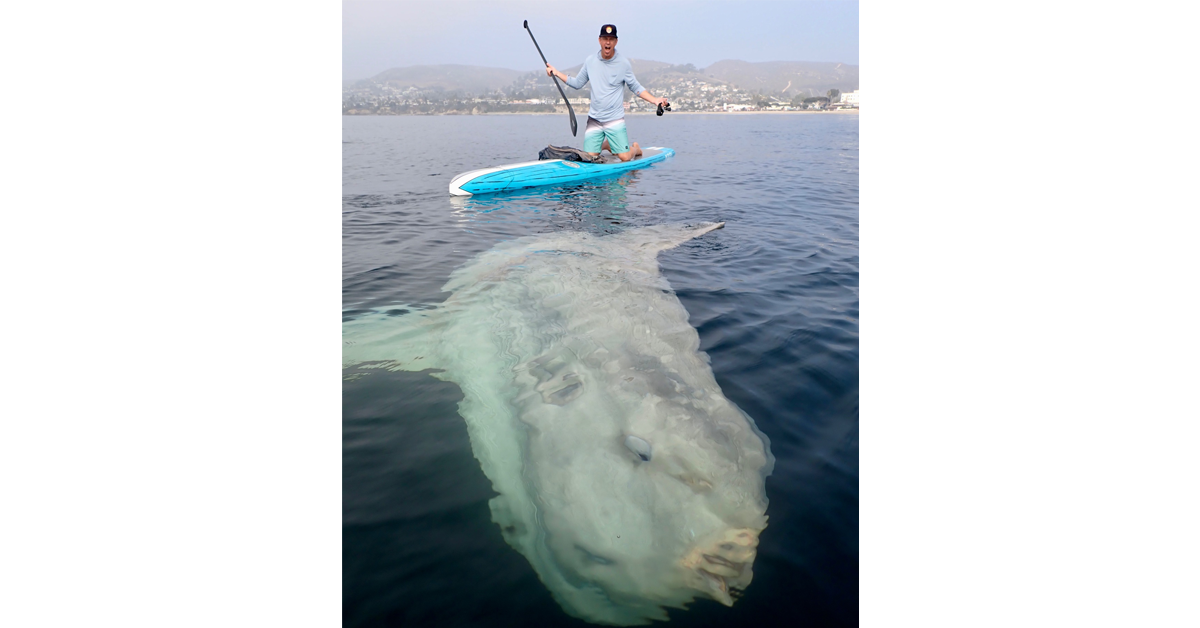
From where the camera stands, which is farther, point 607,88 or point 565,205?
point 607,88

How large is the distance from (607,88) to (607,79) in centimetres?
18

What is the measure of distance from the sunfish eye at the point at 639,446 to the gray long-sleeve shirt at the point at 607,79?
1112 cm

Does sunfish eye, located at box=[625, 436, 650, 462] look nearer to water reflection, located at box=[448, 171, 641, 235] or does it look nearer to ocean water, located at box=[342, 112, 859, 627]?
ocean water, located at box=[342, 112, 859, 627]

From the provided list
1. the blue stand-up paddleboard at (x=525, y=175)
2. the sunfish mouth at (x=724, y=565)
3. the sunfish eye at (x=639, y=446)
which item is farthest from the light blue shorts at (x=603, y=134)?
the sunfish mouth at (x=724, y=565)

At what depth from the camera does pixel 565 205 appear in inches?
386

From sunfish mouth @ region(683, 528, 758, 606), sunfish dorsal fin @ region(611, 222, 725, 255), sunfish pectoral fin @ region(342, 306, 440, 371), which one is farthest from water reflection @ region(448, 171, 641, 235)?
sunfish mouth @ region(683, 528, 758, 606)

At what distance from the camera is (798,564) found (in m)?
2.14

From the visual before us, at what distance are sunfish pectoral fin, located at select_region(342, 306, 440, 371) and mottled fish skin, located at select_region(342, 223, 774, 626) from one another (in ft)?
0.05

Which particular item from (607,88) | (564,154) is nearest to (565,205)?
(564,154)

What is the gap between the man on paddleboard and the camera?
12016mm

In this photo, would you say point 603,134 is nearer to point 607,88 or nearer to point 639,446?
point 607,88
